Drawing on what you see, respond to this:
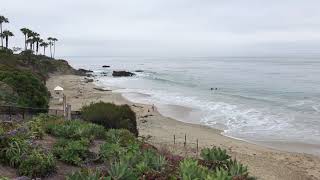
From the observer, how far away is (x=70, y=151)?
448 inches

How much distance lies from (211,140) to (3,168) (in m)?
19.1

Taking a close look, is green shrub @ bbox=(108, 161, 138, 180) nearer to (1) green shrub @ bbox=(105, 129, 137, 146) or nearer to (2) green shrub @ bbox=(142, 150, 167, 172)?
(2) green shrub @ bbox=(142, 150, 167, 172)

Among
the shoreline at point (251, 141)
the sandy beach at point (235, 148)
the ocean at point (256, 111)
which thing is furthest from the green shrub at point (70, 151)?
the ocean at point (256, 111)

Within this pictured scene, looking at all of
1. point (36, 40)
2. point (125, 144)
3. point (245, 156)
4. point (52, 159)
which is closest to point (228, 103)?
point (245, 156)

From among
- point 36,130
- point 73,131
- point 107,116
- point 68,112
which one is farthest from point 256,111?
point 36,130

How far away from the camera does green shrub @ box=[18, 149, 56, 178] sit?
369 inches

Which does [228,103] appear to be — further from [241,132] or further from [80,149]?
[80,149]

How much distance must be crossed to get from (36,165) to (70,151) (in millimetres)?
1888

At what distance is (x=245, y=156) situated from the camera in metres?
23.2

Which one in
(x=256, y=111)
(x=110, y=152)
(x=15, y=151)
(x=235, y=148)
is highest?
(x=15, y=151)

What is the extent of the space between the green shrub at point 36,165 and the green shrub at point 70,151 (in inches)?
40.4

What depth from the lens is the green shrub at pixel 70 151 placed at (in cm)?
1106

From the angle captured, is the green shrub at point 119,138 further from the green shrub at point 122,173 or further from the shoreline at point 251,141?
the shoreline at point 251,141

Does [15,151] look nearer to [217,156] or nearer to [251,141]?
[217,156]
